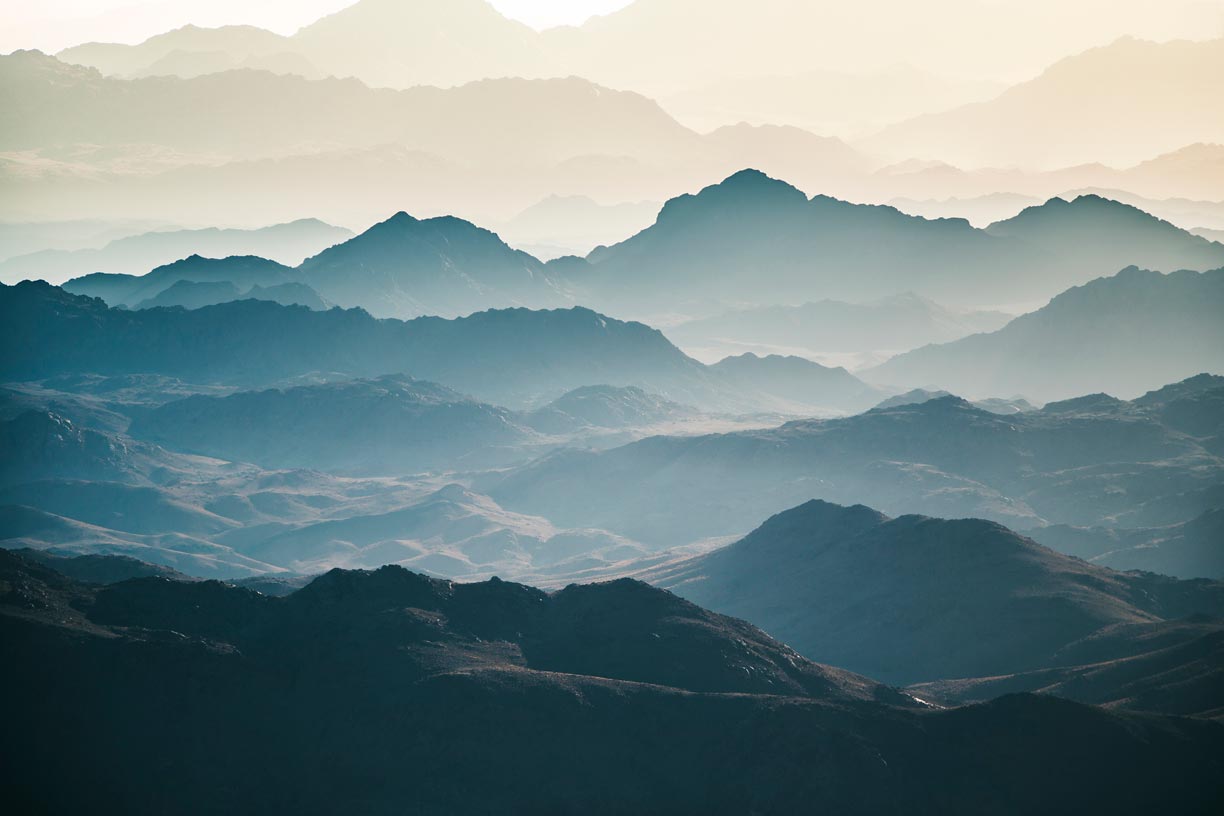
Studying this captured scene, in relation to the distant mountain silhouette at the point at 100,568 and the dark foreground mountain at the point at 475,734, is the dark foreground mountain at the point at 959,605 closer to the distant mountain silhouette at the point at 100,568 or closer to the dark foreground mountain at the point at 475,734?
the dark foreground mountain at the point at 475,734

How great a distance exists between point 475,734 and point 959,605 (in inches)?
3362

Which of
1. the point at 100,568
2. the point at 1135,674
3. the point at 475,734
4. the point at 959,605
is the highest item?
the point at 959,605

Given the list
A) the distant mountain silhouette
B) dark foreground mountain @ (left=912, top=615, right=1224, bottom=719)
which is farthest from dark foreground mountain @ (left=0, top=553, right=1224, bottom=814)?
the distant mountain silhouette

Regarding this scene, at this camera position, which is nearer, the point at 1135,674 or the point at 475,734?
the point at 475,734

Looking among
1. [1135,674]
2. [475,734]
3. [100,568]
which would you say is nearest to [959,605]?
[1135,674]

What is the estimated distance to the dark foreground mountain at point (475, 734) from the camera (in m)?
105

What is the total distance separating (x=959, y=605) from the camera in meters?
178

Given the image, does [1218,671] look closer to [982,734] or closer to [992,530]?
[982,734]

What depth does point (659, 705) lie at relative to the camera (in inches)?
4432

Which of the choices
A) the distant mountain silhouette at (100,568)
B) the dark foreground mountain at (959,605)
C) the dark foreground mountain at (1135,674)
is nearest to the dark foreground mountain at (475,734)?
the dark foreground mountain at (1135,674)

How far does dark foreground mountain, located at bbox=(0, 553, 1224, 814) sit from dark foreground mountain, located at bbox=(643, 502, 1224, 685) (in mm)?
51151

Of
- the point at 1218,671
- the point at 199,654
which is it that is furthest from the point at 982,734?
the point at 199,654

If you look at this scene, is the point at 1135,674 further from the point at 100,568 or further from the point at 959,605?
the point at 100,568

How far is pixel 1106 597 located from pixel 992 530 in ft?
68.0
